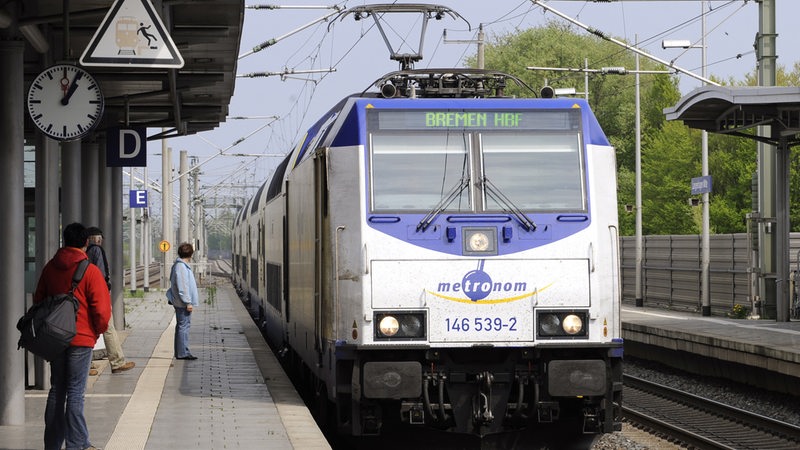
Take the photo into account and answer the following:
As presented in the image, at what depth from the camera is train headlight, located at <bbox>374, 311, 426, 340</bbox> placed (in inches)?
449

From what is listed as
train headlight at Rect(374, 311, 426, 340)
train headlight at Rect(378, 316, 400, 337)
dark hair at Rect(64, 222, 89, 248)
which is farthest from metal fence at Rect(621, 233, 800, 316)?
dark hair at Rect(64, 222, 89, 248)

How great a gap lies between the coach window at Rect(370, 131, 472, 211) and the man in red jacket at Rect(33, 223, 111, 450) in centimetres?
274

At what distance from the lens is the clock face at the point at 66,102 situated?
11547mm

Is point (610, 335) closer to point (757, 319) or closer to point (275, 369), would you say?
point (275, 369)

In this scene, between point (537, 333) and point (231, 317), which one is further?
point (231, 317)

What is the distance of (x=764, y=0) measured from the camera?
87.9 feet

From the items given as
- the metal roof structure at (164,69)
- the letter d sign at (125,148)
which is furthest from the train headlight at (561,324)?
the letter d sign at (125,148)

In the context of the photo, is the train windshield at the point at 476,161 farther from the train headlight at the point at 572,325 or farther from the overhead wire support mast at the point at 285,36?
the overhead wire support mast at the point at 285,36

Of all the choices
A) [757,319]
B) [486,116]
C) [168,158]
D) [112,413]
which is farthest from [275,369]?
[168,158]

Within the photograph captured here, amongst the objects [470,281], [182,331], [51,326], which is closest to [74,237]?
[51,326]

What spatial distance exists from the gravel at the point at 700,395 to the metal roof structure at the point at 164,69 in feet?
20.2

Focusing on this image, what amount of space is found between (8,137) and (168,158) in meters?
34.7

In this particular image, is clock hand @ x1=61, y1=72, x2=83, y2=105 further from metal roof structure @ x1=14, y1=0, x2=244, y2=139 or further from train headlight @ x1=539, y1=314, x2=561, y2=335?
train headlight @ x1=539, y1=314, x2=561, y2=335

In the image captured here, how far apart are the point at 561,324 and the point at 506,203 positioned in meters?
1.17
